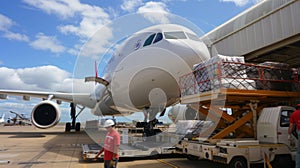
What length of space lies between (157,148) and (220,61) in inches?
126

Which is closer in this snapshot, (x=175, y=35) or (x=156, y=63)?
(x=156, y=63)

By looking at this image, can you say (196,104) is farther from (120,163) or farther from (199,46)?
(120,163)

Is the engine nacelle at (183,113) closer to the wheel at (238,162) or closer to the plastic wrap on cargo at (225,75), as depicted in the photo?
the plastic wrap on cargo at (225,75)

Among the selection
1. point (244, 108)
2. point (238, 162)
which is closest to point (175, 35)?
point (244, 108)

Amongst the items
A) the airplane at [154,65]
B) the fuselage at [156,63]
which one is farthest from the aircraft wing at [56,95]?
the fuselage at [156,63]

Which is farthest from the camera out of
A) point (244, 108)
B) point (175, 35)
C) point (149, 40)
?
point (149, 40)

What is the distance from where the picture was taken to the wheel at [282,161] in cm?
532

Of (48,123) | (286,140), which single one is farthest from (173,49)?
(48,123)

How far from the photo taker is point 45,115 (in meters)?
12.9

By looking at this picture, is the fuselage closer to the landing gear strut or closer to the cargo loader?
the cargo loader

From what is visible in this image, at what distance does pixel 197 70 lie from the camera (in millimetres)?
6059

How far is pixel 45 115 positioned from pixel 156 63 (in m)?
8.61

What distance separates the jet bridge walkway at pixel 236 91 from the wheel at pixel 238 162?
84 centimetres

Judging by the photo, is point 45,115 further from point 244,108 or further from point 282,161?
point 282,161
